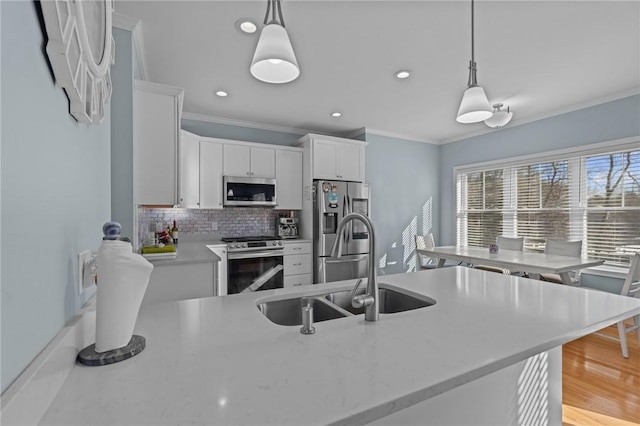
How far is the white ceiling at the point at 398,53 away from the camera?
207 centimetres

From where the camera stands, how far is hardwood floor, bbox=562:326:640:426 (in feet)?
6.02

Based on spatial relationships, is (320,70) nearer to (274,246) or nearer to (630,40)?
(274,246)

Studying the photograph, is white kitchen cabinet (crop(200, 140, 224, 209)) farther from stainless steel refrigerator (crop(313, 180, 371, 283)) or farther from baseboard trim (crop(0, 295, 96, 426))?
baseboard trim (crop(0, 295, 96, 426))

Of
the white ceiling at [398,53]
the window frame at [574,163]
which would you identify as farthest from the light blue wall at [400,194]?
the white ceiling at [398,53]

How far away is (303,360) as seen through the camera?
0.76m

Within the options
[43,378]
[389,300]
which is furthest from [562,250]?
[43,378]

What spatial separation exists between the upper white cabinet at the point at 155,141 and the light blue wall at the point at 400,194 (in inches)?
124

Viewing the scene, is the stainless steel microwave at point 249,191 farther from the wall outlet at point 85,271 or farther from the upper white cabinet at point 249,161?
the wall outlet at point 85,271

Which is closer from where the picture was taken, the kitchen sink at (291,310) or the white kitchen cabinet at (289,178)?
the kitchen sink at (291,310)

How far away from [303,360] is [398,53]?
2.58 metres

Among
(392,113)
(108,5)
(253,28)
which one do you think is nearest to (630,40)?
(392,113)

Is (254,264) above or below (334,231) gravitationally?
below

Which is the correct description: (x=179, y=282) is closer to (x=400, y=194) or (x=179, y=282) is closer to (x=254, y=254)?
(x=254, y=254)

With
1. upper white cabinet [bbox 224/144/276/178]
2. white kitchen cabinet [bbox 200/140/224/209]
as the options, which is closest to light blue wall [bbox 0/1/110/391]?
white kitchen cabinet [bbox 200/140/224/209]
